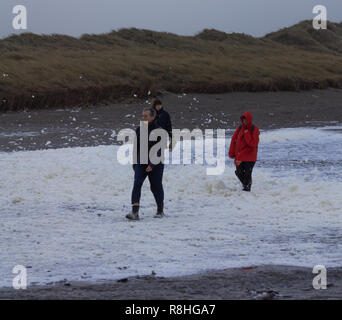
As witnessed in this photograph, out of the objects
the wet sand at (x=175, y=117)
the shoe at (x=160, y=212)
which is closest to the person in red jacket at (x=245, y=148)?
the shoe at (x=160, y=212)

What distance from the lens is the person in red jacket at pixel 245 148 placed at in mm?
14391

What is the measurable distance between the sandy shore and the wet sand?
14199mm

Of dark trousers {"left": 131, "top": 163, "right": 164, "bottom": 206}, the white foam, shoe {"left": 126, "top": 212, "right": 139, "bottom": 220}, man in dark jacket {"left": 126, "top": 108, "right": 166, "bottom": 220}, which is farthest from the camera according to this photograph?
shoe {"left": 126, "top": 212, "right": 139, "bottom": 220}

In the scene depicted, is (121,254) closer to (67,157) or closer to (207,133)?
(67,157)

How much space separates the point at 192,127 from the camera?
94.3ft

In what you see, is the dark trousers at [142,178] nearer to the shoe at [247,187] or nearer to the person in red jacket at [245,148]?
the person in red jacket at [245,148]

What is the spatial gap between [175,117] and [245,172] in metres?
16.5

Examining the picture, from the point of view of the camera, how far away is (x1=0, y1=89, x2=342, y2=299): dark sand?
7.55 metres

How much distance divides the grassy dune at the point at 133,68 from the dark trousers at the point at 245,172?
17.7 metres
